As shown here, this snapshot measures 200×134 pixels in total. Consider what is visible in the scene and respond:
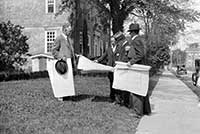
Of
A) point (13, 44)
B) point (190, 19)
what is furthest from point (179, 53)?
point (13, 44)

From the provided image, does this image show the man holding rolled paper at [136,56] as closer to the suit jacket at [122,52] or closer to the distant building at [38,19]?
the suit jacket at [122,52]

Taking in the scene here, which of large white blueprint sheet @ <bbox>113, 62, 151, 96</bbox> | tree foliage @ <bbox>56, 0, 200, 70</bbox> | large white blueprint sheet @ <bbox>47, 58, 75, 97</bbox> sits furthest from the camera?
tree foliage @ <bbox>56, 0, 200, 70</bbox>

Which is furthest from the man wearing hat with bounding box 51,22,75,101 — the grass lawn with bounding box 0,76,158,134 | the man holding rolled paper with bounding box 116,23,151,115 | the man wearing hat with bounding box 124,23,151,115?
the man wearing hat with bounding box 124,23,151,115

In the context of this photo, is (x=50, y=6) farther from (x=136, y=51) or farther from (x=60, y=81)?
(x=136, y=51)

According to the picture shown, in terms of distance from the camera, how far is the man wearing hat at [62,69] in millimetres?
8148

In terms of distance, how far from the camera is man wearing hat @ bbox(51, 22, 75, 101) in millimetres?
8148

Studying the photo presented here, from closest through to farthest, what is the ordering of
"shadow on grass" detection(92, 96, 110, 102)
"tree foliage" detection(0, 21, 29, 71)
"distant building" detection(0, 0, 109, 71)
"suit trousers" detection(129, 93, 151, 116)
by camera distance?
1. "suit trousers" detection(129, 93, 151, 116)
2. "shadow on grass" detection(92, 96, 110, 102)
3. "tree foliage" detection(0, 21, 29, 71)
4. "distant building" detection(0, 0, 109, 71)

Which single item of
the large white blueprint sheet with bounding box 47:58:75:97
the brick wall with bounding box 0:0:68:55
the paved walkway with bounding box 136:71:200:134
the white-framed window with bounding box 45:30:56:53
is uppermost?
the brick wall with bounding box 0:0:68:55

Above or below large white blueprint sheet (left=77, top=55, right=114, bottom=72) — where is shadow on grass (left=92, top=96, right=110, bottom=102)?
below

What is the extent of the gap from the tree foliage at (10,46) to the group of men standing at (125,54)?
10016 millimetres

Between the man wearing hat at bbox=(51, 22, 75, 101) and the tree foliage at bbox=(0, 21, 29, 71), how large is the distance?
10.0 meters

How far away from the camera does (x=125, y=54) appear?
319 inches

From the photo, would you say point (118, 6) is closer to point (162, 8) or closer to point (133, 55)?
point (162, 8)

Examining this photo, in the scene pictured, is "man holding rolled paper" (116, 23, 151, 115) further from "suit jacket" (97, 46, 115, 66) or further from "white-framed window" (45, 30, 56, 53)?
"white-framed window" (45, 30, 56, 53)
